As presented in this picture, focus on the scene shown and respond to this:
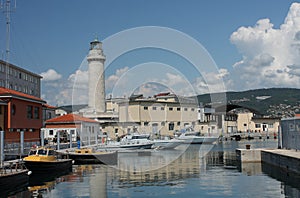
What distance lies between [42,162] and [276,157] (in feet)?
58.1

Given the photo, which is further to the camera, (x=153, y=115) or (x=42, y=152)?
(x=153, y=115)

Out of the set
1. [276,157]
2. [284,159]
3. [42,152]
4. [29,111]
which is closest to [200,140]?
[29,111]

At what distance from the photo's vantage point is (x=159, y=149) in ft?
185

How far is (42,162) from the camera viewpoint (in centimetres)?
2772

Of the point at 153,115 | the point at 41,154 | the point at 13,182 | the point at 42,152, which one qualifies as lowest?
the point at 13,182

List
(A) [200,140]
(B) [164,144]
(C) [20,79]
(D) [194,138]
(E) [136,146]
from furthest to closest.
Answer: (C) [20,79] → (A) [200,140] → (D) [194,138] → (B) [164,144] → (E) [136,146]

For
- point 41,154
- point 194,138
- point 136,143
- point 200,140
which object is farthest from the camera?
point 200,140

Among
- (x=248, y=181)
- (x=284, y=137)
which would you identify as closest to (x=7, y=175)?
(x=248, y=181)

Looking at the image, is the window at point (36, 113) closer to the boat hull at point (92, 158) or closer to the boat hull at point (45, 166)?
the boat hull at point (92, 158)

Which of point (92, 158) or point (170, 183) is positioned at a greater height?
point (92, 158)

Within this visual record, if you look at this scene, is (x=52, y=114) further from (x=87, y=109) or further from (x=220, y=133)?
(x=220, y=133)

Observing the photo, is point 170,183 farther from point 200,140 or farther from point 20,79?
point 20,79

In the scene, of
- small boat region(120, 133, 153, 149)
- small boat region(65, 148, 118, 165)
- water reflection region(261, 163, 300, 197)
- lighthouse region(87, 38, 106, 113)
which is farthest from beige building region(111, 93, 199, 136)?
water reflection region(261, 163, 300, 197)

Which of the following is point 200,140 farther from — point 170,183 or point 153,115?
point 170,183
